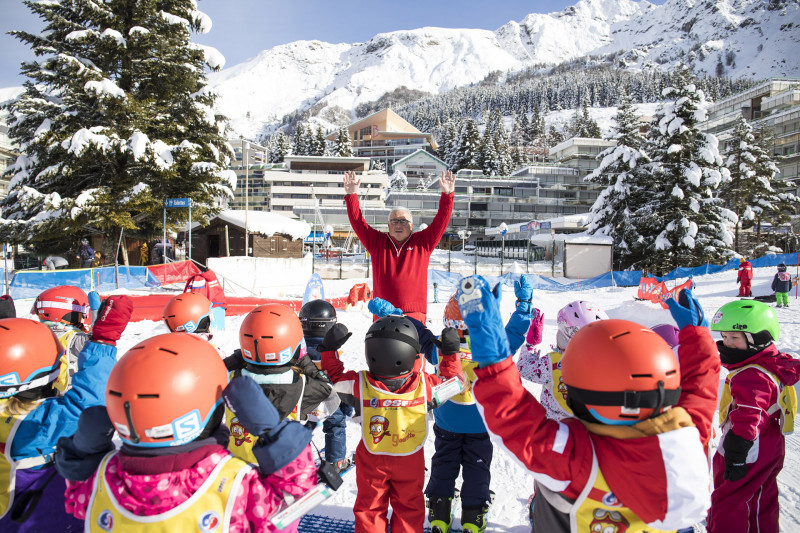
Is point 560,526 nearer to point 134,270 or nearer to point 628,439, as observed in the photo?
point 628,439

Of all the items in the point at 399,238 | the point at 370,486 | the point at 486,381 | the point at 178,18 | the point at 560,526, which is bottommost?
the point at 370,486

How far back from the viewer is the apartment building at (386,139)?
356ft

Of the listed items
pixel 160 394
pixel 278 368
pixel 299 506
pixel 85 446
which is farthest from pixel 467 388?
pixel 85 446

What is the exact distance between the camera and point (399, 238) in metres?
3.98

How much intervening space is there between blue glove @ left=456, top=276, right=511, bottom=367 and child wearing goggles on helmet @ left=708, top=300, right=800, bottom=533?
2.18m

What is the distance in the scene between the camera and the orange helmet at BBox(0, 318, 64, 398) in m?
2.23

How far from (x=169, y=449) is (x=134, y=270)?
18566mm

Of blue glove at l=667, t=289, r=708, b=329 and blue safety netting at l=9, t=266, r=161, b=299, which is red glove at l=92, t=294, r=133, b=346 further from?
blue safety netting at l=9, t=266, r=161, b=299

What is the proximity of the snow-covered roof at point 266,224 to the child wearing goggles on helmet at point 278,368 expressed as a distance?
79.3ft

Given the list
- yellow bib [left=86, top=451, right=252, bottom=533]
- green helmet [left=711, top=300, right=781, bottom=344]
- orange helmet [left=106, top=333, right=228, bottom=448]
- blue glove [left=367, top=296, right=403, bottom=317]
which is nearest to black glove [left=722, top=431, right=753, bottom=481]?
green helmet [left=711, top=300, right=781, bottom=344]

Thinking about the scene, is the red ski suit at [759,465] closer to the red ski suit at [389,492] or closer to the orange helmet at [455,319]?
the orange helmet at [455,319]

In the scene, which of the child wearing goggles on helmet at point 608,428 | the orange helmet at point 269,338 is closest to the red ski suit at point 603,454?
the child wearing goggles on helmet at point 608,428

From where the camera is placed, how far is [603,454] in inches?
61.2

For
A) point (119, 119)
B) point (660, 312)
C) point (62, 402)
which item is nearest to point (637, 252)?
point (660, 312)
